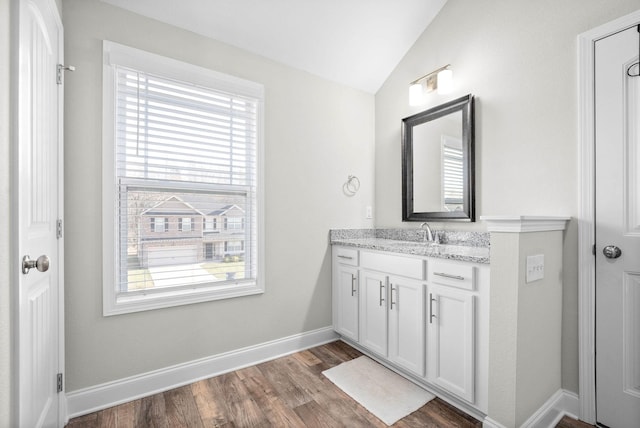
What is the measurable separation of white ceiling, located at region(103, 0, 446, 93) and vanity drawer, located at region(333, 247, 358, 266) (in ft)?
5.09

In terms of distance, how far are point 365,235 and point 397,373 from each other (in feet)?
4.08

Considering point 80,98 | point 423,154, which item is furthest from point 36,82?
point 423,154

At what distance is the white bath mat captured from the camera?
178 centimetres

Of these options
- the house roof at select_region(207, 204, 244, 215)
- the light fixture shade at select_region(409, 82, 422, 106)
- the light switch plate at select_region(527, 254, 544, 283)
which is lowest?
the light switch plate at select_region(527, 254, 544, 283)

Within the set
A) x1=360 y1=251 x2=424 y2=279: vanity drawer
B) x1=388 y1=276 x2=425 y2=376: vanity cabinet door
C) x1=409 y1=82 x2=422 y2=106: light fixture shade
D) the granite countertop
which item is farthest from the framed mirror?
x1=388 y1=276 x2=425 y2=376: vanity cabinet door

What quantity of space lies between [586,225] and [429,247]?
33.6 inches

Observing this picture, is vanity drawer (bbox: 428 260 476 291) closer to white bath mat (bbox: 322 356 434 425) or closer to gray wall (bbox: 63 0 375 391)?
white bath mat (bbox: 322 356 434 425)

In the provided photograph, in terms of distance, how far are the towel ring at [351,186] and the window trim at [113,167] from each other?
44.7 inches

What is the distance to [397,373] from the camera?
7.08 feet

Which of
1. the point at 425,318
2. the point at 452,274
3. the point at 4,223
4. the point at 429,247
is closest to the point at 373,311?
the point at 425,318

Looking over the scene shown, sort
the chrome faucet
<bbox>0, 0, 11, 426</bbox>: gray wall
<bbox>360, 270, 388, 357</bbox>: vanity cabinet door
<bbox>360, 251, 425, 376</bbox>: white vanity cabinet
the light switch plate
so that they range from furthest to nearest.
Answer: the chrome faucet < <bbox>360, 270, 388, 357</bbox>: vanity cabinet door < <bbox>360, 251, 425, 376</bbox>: white vanity cabinet < the light switch plate < <bbox>0, 0, 11, 426</bbox>: gray wall

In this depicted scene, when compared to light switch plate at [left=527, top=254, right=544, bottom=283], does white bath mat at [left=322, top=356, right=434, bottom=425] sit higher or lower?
lower

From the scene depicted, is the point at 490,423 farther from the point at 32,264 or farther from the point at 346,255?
the point at 32,264

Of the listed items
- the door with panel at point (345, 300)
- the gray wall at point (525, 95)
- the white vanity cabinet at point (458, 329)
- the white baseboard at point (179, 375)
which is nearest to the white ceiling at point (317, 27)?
the gray wall at point (525, 95)
